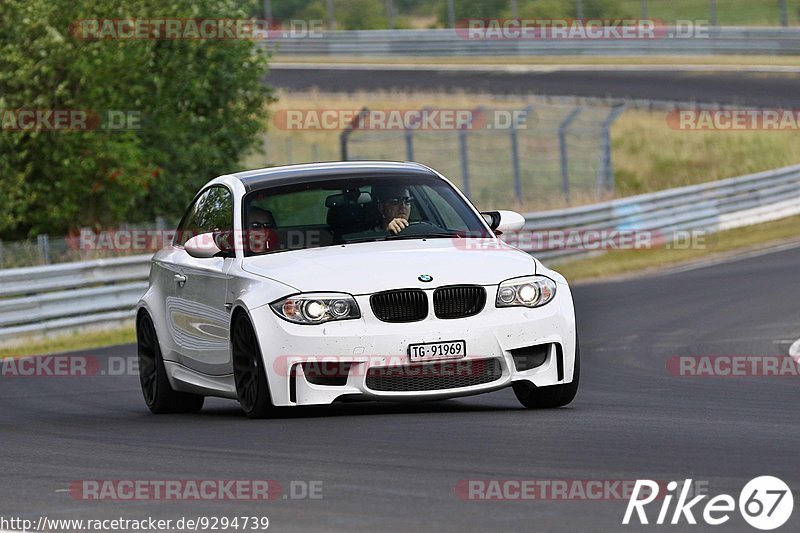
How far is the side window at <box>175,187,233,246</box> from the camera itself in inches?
424

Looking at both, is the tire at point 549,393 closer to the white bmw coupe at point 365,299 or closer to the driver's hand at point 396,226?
the white bmw coupe at point 365,299

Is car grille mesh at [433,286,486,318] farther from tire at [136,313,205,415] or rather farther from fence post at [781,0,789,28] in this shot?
fence post at [781,0,789,28]

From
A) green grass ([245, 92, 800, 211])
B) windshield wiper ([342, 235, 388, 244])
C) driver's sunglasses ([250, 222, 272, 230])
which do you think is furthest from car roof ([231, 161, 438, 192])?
green grass ([245, 92, 800, 211])

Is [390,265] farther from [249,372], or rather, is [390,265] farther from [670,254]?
[670,254]

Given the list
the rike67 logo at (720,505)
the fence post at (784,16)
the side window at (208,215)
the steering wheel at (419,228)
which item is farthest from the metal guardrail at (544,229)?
the fence post at (784,16)

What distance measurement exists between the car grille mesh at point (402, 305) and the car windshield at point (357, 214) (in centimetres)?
92

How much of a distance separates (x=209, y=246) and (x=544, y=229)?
1810 centimetres

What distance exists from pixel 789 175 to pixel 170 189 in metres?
12.3

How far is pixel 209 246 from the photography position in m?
10.3

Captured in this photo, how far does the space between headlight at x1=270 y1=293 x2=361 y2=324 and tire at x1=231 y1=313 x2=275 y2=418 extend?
30 cm

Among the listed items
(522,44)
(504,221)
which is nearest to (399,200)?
(504,221)

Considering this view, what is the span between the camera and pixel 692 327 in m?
17.4

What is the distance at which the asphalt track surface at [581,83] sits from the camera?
1772 inches

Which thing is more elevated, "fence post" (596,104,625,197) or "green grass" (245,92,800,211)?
"fence post" (596,104,625,197)
